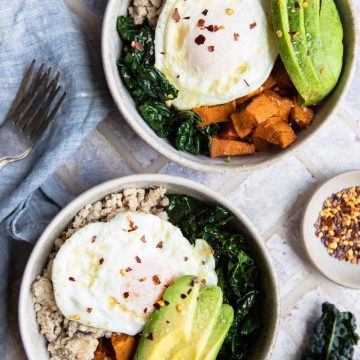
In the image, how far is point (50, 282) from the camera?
3.10 m

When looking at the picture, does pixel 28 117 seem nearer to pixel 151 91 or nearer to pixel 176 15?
pixel 151 91

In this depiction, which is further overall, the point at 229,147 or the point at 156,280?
the point at 229,147

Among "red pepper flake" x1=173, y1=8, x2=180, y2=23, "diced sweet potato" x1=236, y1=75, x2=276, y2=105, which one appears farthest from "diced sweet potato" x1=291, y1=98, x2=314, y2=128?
"red pepper flake" x1=173, y1=8, x2=180, y2=23

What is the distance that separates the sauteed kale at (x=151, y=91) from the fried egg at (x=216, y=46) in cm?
8

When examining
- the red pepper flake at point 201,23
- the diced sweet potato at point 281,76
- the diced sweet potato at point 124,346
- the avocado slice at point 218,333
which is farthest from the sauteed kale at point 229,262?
the red pepper flake at point 201,23

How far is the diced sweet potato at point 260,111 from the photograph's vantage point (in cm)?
303

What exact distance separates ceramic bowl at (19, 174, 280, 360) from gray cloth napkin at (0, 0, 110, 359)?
0.24 m

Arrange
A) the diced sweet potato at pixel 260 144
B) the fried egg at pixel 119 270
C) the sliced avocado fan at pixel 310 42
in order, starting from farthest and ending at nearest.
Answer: the diced sweet potato at pixel 260 144 < the fried egg at pixel 119 270 < the sliced avocado fan at pixel 310 42

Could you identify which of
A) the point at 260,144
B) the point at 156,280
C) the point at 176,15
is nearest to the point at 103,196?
the point at 156,280

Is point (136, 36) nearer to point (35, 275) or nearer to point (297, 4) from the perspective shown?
point (297, 4)

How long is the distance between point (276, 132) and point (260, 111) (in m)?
0.13

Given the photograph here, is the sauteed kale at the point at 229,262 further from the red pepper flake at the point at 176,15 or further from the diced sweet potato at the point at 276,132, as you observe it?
the red pepper flake at the point at 176,15

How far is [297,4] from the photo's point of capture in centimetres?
282

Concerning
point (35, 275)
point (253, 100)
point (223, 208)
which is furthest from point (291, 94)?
point (35, 275)
